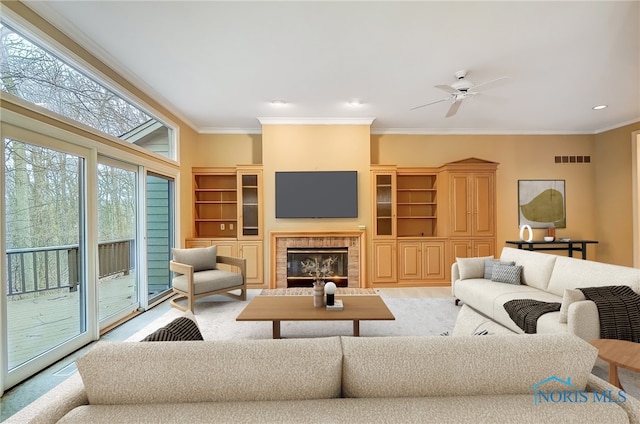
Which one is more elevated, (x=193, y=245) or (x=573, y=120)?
(x=573, y=120)

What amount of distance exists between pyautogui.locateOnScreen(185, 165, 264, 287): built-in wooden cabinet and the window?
5.48 feet

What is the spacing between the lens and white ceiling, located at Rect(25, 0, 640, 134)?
2.38 m

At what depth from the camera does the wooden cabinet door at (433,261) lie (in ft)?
17.2

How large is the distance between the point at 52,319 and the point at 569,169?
27.4ft

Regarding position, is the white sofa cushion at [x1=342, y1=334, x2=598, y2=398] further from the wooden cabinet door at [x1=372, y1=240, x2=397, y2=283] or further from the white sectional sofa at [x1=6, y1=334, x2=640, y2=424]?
the wooden cabinet door at [x1=372, y1=240, x2=397, y2=283]

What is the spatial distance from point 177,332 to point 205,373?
465 mm

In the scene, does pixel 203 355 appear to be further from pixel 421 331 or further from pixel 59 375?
pixel 421 331

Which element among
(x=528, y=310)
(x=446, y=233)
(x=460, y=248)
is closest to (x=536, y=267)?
(x=528, y=310)

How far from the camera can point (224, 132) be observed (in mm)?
5652

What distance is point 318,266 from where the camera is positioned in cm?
516

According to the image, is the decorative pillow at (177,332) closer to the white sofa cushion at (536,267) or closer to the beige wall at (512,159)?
the white sofa cushion at (536,267)

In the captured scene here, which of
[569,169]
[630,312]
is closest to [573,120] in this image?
[569,169]

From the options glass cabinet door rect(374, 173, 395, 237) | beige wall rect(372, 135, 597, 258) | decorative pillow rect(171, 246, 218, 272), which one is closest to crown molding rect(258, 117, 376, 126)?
beige wall rect(372, 135, 597, 258)

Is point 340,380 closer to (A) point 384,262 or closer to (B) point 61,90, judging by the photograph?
(B) point 61,90
